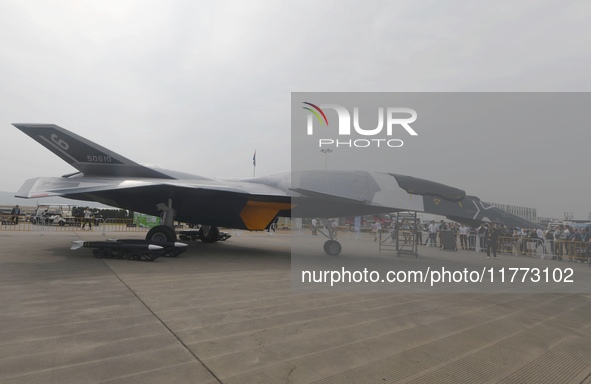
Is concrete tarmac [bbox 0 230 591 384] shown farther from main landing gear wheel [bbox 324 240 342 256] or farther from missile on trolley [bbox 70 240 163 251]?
main landing gear wheel [bbox 324 240 342 256]

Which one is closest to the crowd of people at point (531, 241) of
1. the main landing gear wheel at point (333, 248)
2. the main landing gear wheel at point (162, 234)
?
the main landing gear wheel at point (333, 248)

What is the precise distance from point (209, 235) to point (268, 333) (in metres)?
11.2

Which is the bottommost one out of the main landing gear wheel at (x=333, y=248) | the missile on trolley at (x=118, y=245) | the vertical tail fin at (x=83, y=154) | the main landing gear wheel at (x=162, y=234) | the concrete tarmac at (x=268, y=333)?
the concrete tarmac at (x=268, y=333)

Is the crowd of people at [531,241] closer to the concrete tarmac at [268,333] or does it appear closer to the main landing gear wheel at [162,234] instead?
the concrete tarmac at [268,333]

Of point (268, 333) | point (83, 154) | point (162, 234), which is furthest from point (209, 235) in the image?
point (268, 333)

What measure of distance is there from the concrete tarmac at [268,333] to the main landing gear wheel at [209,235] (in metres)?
7.96

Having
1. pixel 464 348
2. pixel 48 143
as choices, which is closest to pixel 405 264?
pixel 464 348

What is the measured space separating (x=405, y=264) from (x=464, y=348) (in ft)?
22.2

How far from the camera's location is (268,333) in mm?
3629

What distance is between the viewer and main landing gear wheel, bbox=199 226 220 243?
46.9 ft

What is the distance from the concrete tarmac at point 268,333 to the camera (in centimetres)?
274

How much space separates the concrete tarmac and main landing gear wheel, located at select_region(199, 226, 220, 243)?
7958 millimetres

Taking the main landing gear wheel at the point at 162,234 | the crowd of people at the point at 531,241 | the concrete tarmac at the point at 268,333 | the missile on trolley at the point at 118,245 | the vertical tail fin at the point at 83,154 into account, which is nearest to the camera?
the concrete tarmac at the point at 268,333

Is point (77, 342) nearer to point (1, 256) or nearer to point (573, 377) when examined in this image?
point (573, 377)
